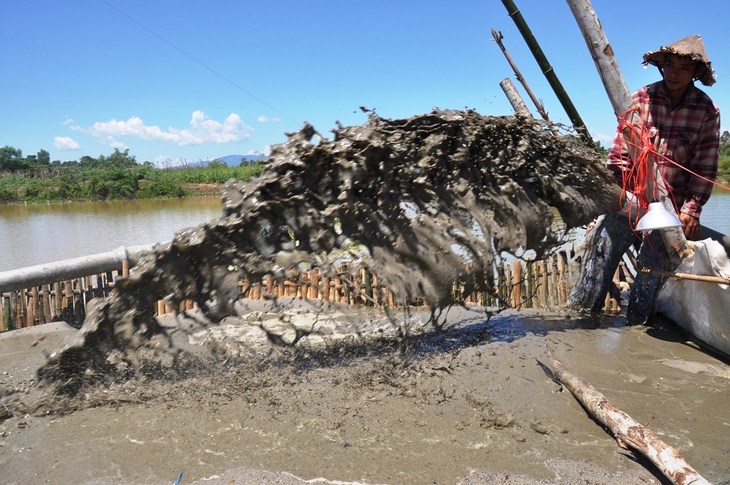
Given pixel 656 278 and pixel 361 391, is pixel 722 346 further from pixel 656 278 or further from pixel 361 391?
pixel 361 391

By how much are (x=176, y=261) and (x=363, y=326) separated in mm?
2136

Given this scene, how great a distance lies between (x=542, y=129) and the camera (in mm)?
5238

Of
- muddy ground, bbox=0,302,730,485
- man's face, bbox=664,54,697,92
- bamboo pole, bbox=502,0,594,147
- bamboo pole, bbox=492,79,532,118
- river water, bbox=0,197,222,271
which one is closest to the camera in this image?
muddy ground, bbox=0,302,730,485

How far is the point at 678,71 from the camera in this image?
466cm

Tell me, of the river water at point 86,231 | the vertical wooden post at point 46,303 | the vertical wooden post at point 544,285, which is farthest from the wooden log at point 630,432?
the river water at point 86,231

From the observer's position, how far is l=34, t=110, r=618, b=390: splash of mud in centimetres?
426

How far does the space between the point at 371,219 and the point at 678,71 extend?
9.63 ft

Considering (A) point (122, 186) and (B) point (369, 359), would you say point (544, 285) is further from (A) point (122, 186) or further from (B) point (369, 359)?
(A) point (122, 186)

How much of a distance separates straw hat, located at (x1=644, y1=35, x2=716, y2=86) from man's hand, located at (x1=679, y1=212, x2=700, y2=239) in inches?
46.3

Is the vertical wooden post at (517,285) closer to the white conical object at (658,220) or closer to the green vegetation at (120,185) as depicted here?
the white conical object at (658,220)

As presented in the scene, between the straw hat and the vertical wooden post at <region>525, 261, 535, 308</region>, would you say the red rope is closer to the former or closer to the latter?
the straw hat

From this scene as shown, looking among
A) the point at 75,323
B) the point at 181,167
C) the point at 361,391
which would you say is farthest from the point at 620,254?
the point at 181,167

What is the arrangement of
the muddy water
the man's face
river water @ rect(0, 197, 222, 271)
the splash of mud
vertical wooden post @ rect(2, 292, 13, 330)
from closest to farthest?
the muddy water < the splash of mud < the man's face < vertical wooden post @ rect(2, 292, 13, 330) < river water @ rect(0, 197, 222, 271)

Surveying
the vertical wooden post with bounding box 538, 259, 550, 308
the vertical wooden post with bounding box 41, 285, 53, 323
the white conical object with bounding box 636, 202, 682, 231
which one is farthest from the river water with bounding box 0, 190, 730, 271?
the white conical object with bounding box 636, 202, 682, 231
